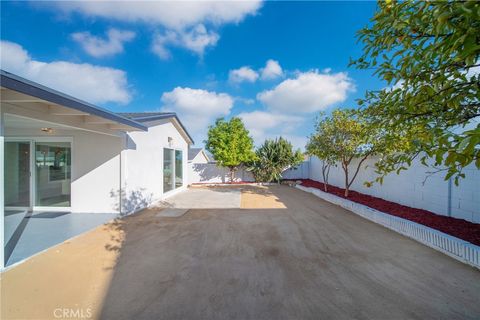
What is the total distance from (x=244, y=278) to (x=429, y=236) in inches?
147

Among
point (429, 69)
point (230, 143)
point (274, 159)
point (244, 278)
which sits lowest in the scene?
point (244, 278)

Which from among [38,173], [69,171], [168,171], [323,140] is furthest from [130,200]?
[323,140]

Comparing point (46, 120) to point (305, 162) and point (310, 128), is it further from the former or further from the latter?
point (305, 162)

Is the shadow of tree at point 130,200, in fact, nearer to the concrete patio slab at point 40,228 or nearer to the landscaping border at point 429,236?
the concrete patio slab at point 40,228

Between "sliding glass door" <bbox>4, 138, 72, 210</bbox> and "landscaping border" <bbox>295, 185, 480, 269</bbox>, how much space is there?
911cm

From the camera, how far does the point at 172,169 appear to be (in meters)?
10.1

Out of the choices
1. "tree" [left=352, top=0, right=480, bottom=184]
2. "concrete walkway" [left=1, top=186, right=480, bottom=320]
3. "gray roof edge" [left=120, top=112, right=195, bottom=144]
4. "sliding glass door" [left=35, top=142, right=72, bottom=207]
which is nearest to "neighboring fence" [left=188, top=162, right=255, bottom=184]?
"gray roof edge" [left=120, top=112, right=195, bottom=144]

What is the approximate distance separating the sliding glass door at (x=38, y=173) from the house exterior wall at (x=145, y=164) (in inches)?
71.6

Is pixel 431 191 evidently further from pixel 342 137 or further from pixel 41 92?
pixel 41 92

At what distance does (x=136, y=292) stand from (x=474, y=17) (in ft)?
13.0

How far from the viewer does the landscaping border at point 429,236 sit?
10.6 feet

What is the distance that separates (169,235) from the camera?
468cm

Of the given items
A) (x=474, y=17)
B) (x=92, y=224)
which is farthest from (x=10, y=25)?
(x=474, y=17)

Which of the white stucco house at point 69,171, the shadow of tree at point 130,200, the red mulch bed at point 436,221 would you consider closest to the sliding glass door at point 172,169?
the shadow of tree at point 130,200
